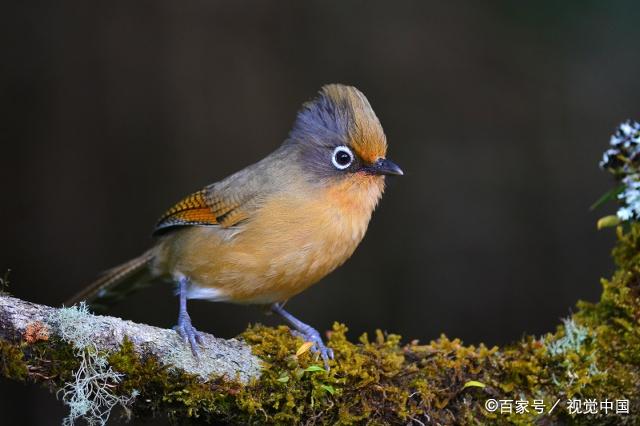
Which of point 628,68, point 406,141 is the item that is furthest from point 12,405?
point 628,68

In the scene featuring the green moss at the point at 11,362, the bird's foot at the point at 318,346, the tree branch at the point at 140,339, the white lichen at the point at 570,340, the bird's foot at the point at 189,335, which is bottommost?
the green moss at the point at 11,362

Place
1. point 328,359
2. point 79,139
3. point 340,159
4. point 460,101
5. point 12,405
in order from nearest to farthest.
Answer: point 328,359 < point 340,159 < point 12,405 < point 79,139 < point 460,101

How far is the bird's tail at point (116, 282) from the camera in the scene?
5.38 m

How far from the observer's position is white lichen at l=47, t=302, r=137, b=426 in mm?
3488

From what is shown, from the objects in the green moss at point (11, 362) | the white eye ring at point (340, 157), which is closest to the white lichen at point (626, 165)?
the white eye ring at point (340, 157)

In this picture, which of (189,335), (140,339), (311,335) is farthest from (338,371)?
(140,339)

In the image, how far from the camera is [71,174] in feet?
28.2

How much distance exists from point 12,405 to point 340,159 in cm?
502

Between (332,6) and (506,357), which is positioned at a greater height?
(332,6)

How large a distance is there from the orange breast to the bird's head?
3.3 inches

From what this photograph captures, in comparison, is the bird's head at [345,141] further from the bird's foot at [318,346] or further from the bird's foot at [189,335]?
the bird's foot at [189,335]

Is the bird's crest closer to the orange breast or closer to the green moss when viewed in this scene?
the orange breast

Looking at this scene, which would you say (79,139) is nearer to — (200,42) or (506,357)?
(200,42)

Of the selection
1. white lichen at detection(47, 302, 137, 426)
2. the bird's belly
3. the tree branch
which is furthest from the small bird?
white lichen at detection(47, 302, 137, 426)
